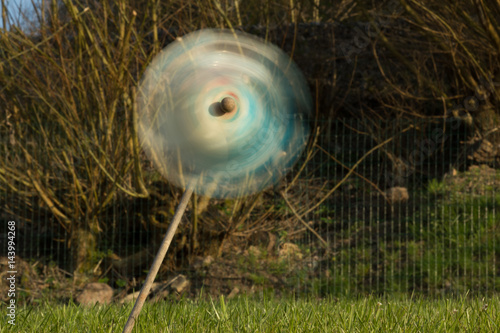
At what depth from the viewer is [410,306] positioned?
3.36 metres

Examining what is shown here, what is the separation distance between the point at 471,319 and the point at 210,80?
1940 millimetres

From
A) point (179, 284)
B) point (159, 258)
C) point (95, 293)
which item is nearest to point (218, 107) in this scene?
point (159, 258)

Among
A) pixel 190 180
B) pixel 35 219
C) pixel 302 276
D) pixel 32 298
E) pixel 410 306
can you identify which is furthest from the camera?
pixel 35 219

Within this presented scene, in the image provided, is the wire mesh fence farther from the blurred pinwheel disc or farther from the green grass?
the blurred pinwheel disc

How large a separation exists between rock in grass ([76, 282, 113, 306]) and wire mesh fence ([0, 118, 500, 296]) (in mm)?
406

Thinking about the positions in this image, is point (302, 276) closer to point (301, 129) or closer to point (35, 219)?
point (301, 129)

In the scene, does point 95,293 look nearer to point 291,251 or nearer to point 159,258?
point 291,251

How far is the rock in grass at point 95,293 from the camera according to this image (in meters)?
5.69

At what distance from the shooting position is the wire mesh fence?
19.9 ft

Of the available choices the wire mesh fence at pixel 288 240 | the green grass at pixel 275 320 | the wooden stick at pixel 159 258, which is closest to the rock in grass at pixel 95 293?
the wire mesh fence at pixel 288 240

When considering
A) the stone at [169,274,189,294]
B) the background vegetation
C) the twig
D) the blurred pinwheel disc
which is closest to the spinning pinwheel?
the blurred pinwheel disc

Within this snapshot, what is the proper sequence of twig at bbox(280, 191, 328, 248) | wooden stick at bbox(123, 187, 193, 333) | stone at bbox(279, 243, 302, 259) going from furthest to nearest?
1. stone at bbox(279, 243, 302, 259)
2. twig at bbox(280, 191, 328, 248)
3. wooden stick at bbox(123, 187, 193, 333)

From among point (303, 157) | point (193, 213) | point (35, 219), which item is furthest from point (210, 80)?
point (35, 219)

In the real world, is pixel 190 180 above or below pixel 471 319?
above
